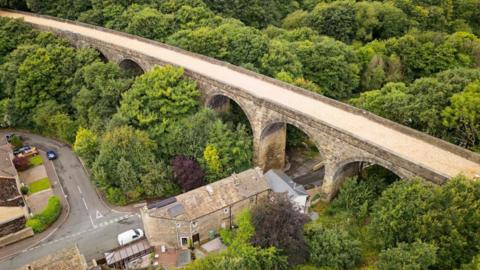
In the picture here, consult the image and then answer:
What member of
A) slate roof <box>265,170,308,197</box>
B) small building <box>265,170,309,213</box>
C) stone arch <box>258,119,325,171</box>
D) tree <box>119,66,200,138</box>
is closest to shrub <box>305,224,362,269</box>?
small building <box>265,170,309,213</box>

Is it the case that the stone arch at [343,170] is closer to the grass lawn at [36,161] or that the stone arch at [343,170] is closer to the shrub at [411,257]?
the shrub at [411,257]

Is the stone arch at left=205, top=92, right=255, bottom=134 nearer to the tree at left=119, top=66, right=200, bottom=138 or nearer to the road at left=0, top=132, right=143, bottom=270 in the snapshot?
the tree at left=119, top=66, right=200, bottom=138

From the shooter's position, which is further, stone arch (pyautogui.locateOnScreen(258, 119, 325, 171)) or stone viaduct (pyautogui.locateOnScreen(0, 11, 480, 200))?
stone arch (pyautogui.locateOnScreen(258, 119, 325, 171))

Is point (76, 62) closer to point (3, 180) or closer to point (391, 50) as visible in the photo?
point (3, 180)

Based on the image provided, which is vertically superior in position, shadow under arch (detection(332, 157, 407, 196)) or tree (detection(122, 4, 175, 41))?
tree (detection(122, 4, 175, 41))

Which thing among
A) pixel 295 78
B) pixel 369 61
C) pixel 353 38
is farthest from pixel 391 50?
pixel 295 78

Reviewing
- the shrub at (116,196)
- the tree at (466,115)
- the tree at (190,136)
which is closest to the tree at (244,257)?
the tree at (190,136)
